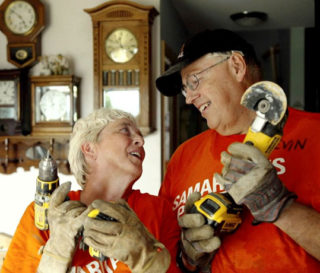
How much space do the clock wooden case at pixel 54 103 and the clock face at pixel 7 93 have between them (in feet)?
0.69

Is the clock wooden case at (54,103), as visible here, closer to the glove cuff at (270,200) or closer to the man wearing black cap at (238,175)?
the man wearing black cap at (238,175)

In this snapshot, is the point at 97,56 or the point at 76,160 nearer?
the point at 76,160

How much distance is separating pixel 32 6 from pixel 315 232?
3.40 m

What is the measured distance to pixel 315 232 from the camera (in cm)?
105

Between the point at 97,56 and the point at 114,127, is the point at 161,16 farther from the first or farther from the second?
the point at 114,127

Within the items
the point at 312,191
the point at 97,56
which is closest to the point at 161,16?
the point at 97,56

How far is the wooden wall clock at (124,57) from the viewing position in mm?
3520

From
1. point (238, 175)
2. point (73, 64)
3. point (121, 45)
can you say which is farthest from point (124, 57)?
point (238, 175)

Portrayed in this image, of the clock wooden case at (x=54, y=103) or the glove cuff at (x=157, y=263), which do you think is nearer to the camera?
the glove cuff at (x=157, y=263)

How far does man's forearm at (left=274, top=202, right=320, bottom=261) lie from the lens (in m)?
1.04

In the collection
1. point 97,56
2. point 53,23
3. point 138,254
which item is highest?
point 53,23

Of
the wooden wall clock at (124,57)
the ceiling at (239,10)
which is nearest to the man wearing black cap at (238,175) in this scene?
the wooden wall clock at (124,57)

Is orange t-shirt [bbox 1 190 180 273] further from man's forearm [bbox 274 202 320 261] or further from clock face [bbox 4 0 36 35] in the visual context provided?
clock face [bbox 4 0 36 35]

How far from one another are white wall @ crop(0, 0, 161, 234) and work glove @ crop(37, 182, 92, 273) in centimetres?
252
